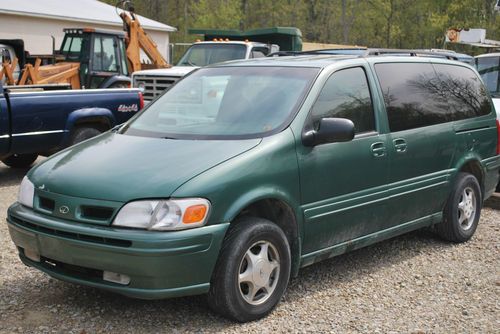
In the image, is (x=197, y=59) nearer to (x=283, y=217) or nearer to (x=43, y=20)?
(x=283, y=217)

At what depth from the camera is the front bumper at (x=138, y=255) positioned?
12.1 feet

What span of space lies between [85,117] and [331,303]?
601 cm

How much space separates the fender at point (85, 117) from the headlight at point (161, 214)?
5.84m

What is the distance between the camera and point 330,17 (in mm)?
50688

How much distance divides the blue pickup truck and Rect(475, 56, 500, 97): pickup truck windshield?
221 inches

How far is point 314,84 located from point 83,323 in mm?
2315

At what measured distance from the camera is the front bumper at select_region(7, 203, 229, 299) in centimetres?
370

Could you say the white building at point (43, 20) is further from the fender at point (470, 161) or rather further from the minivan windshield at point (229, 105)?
the fender at point (470, 161)

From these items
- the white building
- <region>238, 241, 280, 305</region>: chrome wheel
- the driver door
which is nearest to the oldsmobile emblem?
<region>238, 241, 280, 305</region>: chrome wheel

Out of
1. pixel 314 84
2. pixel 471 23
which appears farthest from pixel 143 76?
pixel 471 23

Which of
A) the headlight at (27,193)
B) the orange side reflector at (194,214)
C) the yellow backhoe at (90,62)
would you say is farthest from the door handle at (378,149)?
the yellow backhoe at (90,62)

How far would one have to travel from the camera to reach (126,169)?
13.3 ft

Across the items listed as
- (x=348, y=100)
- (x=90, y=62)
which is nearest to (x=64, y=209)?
(x=348, y=100)

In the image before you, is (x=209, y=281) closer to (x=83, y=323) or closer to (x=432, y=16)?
(x=83, y=323)
